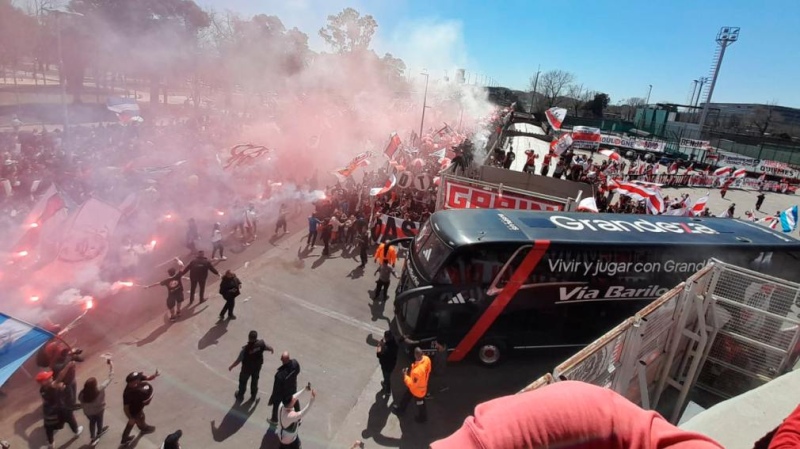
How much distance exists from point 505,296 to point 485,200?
17.1 feet

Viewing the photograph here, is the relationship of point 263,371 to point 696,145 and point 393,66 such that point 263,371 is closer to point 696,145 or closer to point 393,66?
point 393,66

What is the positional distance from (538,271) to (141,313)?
7918mm

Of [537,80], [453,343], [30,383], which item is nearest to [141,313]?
[30,383]

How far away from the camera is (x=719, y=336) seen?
18.1ft

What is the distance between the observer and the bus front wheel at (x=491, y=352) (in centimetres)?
731

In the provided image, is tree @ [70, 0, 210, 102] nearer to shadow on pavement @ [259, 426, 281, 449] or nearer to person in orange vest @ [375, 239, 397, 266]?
person in orange vest @ [375, 239, 397, 266]

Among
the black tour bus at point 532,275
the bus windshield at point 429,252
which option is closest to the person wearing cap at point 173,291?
the black tour bus at point 532,275

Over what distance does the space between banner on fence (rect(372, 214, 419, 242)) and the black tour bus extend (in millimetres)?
4843

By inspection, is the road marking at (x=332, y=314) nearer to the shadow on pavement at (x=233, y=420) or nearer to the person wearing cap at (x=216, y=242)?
the person wearing cap at (x=216, y=242)

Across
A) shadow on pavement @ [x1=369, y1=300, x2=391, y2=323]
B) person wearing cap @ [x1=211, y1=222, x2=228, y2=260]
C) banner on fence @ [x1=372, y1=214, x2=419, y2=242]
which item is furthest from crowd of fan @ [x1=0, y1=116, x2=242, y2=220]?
banner on fence @ [x1=372, y1=214, x2=419, y2=242]

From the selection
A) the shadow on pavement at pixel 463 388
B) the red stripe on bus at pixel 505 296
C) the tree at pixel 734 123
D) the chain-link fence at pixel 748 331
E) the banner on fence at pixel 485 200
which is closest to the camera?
the chain-link fence at pixel 748 331

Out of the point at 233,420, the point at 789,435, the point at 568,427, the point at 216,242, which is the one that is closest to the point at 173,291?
the point at 216,242

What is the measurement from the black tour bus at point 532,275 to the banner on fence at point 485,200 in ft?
10.6

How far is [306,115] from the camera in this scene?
29.0m
